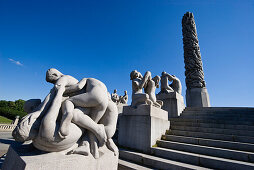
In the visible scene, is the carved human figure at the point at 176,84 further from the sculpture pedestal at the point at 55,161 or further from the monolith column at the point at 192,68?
→ the sculpture pedestal at the point at 55,161

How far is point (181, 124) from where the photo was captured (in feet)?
19.6

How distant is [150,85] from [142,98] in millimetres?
886

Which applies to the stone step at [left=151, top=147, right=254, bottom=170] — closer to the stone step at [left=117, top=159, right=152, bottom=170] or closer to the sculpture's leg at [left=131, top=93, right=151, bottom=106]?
the stone step at [left=117, top=159, right=152, bottom=170]

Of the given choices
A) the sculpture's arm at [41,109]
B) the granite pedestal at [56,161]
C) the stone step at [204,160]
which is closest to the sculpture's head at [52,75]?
the sculpture's arm at [41,109]

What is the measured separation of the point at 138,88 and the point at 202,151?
3057 millimetres

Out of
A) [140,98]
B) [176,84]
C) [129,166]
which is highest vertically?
[176,84]

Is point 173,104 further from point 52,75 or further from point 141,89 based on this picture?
point 52,75

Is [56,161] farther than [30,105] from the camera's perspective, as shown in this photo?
No

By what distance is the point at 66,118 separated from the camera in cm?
188

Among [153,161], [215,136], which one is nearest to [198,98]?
[215,136]

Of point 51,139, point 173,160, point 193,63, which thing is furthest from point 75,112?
point 193,63

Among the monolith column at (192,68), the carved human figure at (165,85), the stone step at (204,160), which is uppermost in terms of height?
the monolith column at (192,68)

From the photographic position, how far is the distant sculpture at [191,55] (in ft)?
50.7

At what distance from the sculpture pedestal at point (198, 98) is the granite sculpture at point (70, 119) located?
1474 centimetres
